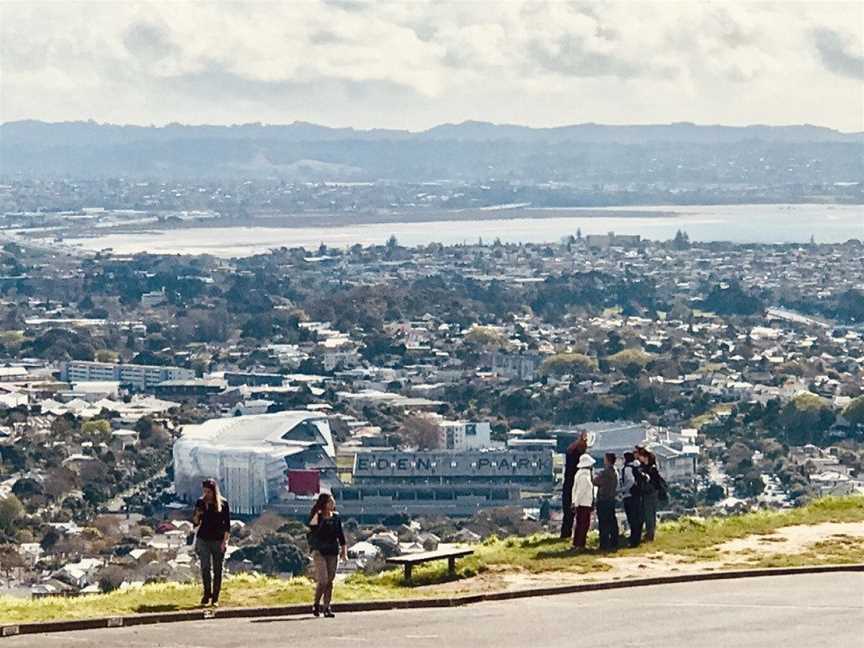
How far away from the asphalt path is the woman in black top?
157mm

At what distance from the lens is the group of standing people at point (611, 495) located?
630 inches

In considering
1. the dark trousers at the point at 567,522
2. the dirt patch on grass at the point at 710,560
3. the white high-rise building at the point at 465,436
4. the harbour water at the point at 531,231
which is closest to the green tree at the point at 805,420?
the white high-rise building at the point at 465,436

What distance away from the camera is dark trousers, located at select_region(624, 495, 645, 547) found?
16.0m

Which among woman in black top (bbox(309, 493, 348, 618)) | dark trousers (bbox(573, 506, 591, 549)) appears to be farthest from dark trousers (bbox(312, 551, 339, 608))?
dark trousers (bbox(573, 506, 591, 549))

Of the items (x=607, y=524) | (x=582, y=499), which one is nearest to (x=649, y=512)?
(x=607, y=524)

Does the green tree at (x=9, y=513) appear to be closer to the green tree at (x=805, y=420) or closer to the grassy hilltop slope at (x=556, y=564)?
the green tree at (x=805, y=420)

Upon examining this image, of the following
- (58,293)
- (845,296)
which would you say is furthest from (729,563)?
(58,293)

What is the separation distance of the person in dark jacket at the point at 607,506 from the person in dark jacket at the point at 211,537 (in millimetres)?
3130

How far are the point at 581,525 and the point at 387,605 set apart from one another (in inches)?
101

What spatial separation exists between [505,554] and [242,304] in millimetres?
75875

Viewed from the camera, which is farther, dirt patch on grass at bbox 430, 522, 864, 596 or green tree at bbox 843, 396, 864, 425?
green tree at bbox 843, 396, 864, 425

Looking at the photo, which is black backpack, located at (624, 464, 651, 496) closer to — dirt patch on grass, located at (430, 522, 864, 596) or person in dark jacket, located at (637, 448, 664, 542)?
person in dark jacket, located at (637, 448, 664, 542)

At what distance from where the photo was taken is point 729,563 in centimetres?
1543

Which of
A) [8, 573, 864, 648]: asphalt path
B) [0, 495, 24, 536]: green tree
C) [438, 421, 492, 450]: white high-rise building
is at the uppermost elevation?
[8, 573, 864, 648]: asphalt path
